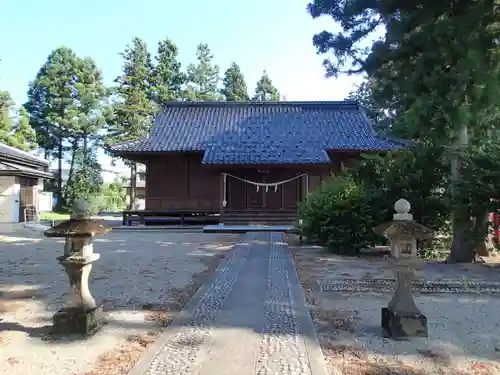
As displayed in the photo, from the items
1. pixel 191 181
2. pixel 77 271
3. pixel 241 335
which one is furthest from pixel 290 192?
pixel 77 271

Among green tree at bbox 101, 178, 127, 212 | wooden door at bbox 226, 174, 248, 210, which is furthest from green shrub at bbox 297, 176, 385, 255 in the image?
green tree at bbox 101, 178, 127, 212

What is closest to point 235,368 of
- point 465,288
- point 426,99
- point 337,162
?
point 465,288

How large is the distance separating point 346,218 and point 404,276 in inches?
218

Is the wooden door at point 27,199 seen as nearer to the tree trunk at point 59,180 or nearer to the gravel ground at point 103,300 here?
the gravel ground at point 103,300

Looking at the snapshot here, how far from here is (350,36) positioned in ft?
31.0

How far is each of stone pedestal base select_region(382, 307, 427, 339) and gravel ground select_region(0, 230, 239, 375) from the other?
219cm

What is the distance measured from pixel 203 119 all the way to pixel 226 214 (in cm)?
663

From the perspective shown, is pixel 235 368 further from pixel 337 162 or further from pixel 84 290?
pixel 337 162

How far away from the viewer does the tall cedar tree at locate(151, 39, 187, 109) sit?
35.5 m

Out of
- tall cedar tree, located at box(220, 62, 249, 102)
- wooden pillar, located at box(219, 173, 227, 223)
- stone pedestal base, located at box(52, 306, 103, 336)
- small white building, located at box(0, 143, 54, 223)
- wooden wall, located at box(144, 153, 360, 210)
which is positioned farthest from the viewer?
tall cedar tree, located at box(220, 62, 249, 102)

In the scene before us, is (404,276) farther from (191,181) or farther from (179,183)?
(179,183)

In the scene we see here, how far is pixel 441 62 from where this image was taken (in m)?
7.58

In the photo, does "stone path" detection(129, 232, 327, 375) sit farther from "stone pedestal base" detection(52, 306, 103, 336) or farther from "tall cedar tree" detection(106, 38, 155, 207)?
"tall cedar tree" detection(106, 38, 155, 207)

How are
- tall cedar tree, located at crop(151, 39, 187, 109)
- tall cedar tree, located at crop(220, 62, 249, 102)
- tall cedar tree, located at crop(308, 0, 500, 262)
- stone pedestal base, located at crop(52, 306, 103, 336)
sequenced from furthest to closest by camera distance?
tall cedar tree, located at crop(220, 62, 249, 102)
tall cedar tree, located at crop(151, 39, 187, 109)
tall cedar tree, located at crop(308, 0, 500, 262)
stone pedestal base, located at crop(52, 306, 103, 336)
